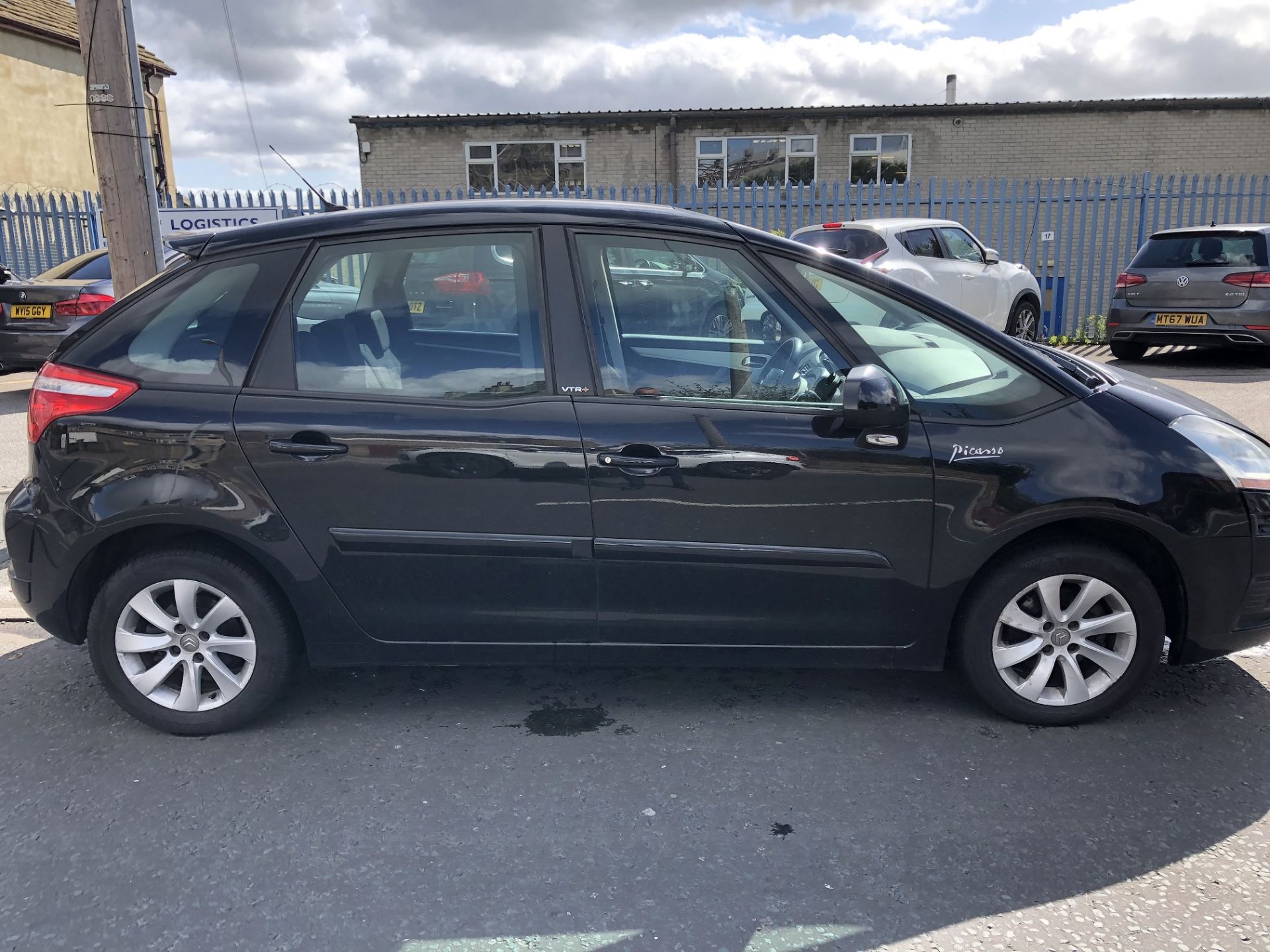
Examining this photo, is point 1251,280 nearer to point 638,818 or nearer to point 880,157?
point 638,818

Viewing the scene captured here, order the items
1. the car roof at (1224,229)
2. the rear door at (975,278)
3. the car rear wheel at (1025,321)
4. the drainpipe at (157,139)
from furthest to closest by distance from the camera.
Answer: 1. the drainpipe at (157,139)
2. the car rear wheel at (1025,321)
3. the rear door at (975,278)
4. the car roof at (1224,229)

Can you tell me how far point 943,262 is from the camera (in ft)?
35.3

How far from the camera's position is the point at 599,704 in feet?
11.7

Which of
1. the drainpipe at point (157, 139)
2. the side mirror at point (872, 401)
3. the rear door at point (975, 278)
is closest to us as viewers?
the side mirror at point (872, 401)

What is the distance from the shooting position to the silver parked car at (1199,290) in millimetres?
10555

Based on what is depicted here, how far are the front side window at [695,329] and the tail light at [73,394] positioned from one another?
5.07ft

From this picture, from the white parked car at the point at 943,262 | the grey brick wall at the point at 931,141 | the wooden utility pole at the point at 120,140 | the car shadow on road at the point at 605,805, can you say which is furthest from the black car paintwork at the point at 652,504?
the grey brick wall at the point at 931,141

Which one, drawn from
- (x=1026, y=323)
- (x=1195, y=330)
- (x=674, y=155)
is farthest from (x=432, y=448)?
(x=674, y=155)

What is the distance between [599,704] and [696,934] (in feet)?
4.13

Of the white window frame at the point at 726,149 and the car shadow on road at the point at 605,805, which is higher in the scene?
the white window frame at the point at 726,149

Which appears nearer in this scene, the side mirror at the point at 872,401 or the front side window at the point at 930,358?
the side mirror at the point at 872,401

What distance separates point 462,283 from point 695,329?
792 millimetres

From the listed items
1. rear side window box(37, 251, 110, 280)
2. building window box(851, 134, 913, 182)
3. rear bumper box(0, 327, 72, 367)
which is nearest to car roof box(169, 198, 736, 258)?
rear bumper box(0, 327, 72, 367)

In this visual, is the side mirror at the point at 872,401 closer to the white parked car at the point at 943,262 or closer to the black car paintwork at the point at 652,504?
the black car paintwork at the point at 652,504
